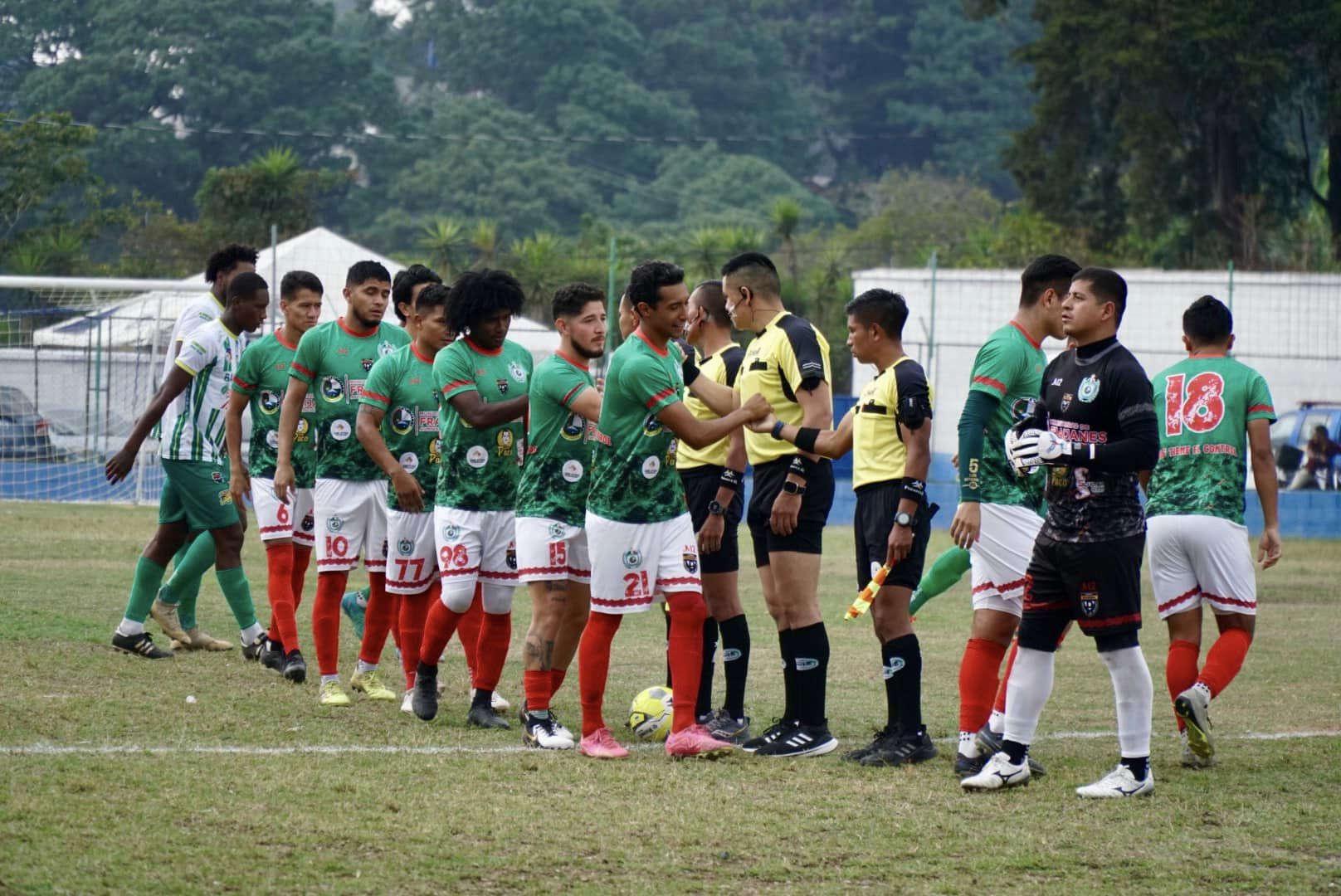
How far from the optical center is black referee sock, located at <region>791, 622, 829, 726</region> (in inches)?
303

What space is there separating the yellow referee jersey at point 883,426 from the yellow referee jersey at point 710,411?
93 centimetres

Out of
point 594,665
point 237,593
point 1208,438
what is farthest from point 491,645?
point 1208,438

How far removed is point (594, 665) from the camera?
7.46 m

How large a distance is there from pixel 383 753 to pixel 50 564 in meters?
8.64

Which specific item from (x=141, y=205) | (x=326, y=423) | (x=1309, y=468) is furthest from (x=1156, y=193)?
(x=326, y=423)

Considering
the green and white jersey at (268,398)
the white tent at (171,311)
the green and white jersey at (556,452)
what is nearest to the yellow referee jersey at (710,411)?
the green and white jersey at (556,452)

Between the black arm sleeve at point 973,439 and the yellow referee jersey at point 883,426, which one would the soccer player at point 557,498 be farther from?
the black arm sleeve at point 973,439

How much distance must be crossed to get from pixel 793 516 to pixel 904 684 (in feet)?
2.92

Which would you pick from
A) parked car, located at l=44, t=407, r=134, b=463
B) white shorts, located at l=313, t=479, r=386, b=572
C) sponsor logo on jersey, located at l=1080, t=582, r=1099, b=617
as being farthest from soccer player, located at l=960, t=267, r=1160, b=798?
parked car, located at l=44, t=407, r=134, b=463

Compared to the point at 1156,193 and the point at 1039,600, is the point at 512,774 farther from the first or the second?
the point at 1156,193

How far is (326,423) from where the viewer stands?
9.12m

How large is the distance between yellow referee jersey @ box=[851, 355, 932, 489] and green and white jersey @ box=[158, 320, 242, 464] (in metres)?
4.13

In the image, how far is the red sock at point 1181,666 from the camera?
773 cm

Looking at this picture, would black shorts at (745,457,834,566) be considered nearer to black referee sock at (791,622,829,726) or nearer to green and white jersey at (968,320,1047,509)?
black referee sock at (791,622,829,726)
